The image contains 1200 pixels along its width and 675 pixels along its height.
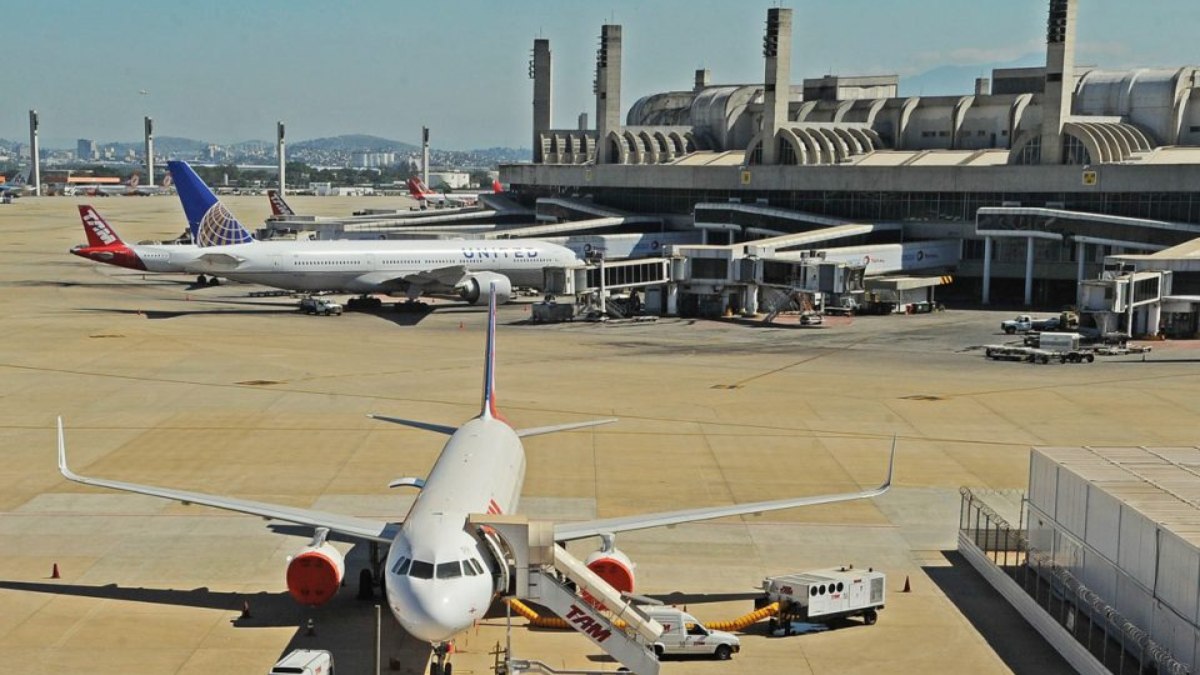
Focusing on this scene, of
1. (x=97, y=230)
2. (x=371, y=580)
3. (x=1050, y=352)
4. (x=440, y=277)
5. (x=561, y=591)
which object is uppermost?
(x=97, y=230)

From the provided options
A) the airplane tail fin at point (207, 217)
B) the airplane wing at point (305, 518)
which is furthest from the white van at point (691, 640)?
the airplane tail fin at point (207, 217)

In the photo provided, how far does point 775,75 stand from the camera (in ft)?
405

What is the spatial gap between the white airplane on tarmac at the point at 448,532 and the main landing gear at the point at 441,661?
0.03 m

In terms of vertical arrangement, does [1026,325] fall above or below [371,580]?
above

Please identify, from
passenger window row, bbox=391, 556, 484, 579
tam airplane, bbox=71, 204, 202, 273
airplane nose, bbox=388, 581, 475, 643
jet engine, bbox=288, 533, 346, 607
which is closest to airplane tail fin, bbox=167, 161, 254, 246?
tam airplane, bbox=71, 204, 202, 273

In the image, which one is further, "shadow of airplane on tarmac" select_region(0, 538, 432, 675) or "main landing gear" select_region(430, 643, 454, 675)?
"shadow of airplane on tarmac" select_region(0, 538, 432, 675)

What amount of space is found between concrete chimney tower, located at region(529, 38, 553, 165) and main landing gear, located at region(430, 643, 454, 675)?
144149 mm

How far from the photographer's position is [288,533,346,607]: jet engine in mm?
30844

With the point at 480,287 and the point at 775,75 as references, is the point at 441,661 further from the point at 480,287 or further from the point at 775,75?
the point at 775,75

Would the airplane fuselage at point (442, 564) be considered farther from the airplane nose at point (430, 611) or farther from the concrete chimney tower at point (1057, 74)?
the concrete chimney tower at point (1057, 74)

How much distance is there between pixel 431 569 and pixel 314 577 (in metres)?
6.37

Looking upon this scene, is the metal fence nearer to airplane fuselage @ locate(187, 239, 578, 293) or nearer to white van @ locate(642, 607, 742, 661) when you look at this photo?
white van @ locate(642, 607, 742, 661)

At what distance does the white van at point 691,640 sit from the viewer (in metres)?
29.9

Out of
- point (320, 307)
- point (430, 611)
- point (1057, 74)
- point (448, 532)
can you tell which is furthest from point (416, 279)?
point (430, 611)
